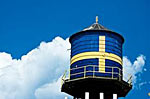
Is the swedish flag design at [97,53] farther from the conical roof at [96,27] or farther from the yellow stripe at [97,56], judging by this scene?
the conical roof at [96,27]

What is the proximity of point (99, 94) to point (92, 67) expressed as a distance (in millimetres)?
2716

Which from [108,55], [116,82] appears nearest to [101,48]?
[108,55]

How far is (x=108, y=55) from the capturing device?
38375 millimetres

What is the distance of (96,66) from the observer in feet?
124

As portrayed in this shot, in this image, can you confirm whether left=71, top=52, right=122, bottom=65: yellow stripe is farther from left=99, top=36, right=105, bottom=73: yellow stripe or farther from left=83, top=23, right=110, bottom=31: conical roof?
left=83, top=23, right=110, bottom=31: conical roof

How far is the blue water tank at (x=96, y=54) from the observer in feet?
124

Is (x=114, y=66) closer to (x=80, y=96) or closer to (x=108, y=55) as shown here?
(x=108, y=55)

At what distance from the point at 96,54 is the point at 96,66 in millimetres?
1150

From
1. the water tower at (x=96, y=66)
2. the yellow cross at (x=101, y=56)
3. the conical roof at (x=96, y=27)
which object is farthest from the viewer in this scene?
the conical roof at (x=96, y=27)

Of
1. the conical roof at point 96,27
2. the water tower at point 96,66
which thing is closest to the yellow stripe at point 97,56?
the water tower at point 96,66

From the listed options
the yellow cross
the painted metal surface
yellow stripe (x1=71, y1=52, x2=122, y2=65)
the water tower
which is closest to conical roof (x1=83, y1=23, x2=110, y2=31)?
the water tower

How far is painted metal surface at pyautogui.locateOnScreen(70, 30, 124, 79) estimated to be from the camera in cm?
3781

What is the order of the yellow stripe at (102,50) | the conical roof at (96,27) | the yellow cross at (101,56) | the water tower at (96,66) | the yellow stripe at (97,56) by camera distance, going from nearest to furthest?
the water tower at (96,66)
the yellow stripe at (102,50)
the yellow cross at (101,56)
the yellow stripe at (97,56)
the conical roof at (96,27)

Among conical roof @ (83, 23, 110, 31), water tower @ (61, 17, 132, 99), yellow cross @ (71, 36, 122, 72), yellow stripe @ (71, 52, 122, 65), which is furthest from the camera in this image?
conical roof @ (83, 23, 110, 31)
